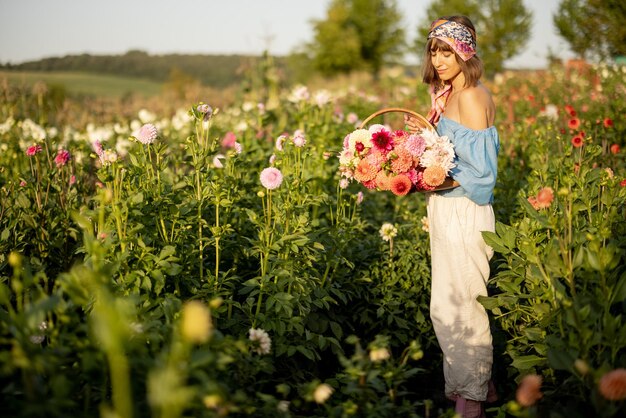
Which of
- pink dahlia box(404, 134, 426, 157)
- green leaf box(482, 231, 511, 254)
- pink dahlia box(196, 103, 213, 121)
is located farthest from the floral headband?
pink dahlia box(196, 103, 213, 121)

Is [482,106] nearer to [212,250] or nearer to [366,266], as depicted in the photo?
[366,266]

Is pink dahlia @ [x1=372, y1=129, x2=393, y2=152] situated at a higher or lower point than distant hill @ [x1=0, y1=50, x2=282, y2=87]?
lower

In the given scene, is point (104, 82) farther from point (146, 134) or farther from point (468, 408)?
point (468, 408)

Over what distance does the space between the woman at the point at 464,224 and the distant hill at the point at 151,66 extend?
95.8 feet

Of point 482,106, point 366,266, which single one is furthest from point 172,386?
point 366,266

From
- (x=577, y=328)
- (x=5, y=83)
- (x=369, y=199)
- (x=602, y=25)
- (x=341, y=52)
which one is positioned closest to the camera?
(x=577, y=328)

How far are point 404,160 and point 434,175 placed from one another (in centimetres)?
14

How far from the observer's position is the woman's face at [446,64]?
2.44m

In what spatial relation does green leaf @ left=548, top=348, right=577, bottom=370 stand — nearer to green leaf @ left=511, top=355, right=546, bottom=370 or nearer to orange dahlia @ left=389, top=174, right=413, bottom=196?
green leaf @ left=511, top=355, right=546, bottom=370

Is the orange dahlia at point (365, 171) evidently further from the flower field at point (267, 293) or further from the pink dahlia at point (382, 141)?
the flower field at point (267, 293)

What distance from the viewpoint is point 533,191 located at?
2688 millimetres

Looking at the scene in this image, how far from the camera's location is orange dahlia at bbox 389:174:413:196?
2219 mm

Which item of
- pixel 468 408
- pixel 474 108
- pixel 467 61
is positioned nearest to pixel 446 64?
pixel 467 61

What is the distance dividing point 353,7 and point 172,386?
4021cm
